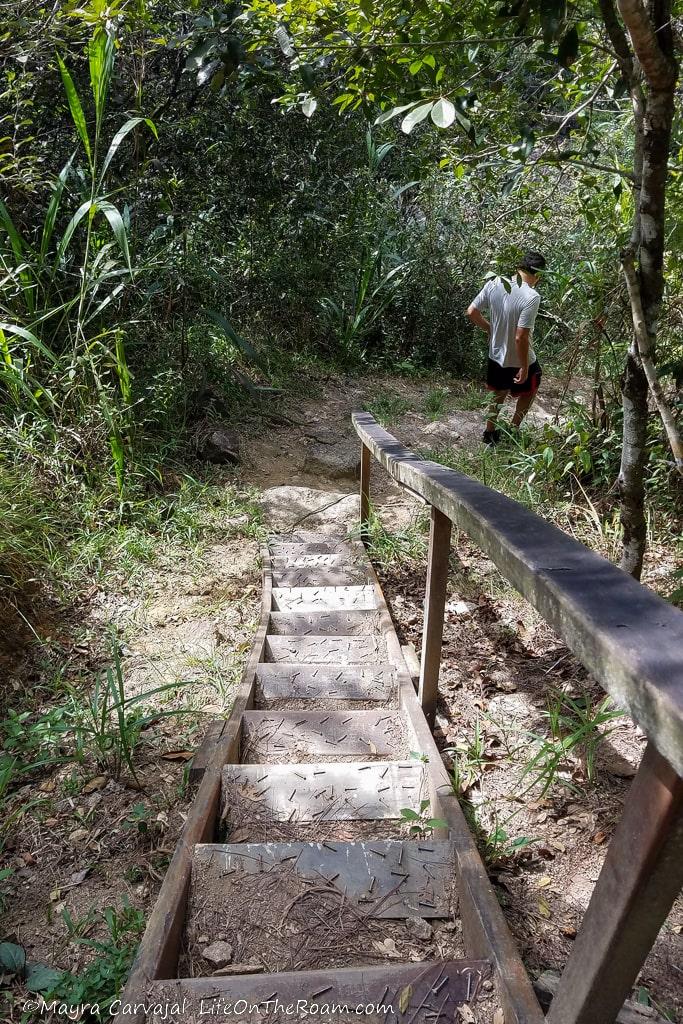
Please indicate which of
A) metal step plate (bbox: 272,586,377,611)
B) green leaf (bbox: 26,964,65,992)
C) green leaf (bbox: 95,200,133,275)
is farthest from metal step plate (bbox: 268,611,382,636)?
green leaf (bbox: 95,200,133,275)

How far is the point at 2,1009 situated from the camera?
5.24 ft

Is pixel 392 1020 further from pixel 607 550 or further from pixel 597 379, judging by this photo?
pixel 597 379

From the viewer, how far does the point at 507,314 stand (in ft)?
16.8

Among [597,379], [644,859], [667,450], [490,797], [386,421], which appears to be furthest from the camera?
[386,421]

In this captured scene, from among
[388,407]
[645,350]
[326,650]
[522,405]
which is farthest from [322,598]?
[388,407]

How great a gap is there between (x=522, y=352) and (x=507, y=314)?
12.8 inches

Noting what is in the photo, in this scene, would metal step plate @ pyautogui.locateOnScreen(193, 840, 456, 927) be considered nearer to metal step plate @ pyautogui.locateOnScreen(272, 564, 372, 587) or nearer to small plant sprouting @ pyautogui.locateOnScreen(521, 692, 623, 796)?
small plant sprouting @ pyautogui.locateOnScreen(521, 692, 623, 796)

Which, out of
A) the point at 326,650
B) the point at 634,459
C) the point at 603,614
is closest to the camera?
the point at 603,614

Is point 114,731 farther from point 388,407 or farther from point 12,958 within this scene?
point 388,407

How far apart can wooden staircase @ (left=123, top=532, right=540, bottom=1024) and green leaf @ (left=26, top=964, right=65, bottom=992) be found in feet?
1.56

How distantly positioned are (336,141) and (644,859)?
7671 mm

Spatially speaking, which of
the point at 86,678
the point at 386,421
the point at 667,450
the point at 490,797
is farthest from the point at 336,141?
the point at 490,797

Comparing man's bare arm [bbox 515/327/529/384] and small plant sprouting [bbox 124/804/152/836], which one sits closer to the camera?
small plant sprouting [bbox 124/804/152/836]

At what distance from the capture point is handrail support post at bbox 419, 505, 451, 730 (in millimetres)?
2123
